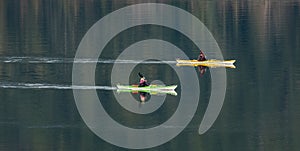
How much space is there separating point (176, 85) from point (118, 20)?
4430 centimetres

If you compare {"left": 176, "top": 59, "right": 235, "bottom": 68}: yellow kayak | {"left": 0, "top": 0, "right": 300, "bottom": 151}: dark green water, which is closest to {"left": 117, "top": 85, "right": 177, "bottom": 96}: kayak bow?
{"left": 0, "top": 0, "right": 300, "bottom": 151}: dark green water

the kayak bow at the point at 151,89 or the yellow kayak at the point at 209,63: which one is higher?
the yellow kayak at the point at 209,63

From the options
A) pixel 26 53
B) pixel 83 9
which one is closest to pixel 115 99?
pixel 26 53

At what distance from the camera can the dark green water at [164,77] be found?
168 ft

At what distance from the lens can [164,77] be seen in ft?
222

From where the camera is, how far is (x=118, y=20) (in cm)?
10681

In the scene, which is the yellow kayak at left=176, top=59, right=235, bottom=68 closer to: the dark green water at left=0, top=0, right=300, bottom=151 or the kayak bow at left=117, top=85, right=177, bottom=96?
the dark green water at left=0, top=0, right=300, bottom=151

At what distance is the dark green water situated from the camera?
51.3m

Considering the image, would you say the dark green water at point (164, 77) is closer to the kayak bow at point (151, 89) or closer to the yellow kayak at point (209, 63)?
the yellow kayak at point (209, 63)

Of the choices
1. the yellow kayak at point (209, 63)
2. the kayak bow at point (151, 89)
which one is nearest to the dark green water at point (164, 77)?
the yellow kayak at point (209, 63)

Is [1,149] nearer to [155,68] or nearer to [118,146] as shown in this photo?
[118,146]

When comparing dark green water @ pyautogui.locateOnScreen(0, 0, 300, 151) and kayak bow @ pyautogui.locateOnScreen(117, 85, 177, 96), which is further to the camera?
kayak bow @ pyautogui.locateOnScreen(117, 85, 177, 96)

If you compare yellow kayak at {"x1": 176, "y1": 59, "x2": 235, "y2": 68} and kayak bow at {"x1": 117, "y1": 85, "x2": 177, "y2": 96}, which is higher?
yellow kayak at {"x1": 176, "y1": 59, "x2": 235, "y2": 68}

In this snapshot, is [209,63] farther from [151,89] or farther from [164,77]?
[151,89]
